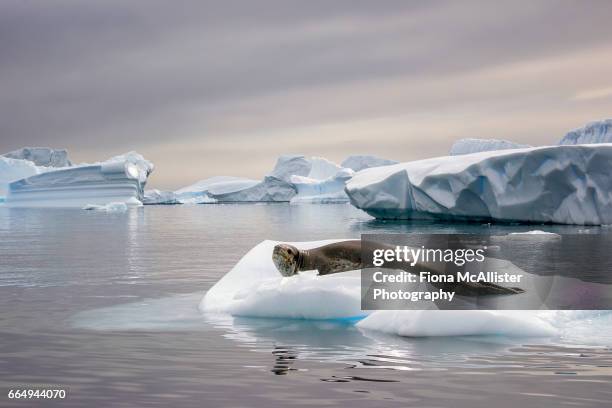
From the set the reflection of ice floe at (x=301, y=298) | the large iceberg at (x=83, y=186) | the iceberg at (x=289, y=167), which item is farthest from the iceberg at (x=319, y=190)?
the reflection of ice floe at (x=301, y=298)

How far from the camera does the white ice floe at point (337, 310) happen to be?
283 inches

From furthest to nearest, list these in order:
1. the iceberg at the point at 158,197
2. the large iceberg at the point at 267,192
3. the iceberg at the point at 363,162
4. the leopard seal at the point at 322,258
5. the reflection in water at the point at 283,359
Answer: the iceberg at the point at 158,197 < the iceberg at the point at 363,162 < the large iceberg at the point at 267,192 < the leopard seal at the point at 322,258 < the reflection in water at the point at 283,359

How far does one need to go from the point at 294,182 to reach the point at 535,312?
72.7 metres

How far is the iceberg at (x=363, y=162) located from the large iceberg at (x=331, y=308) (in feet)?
266

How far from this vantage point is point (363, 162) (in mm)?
91812

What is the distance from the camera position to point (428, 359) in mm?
6086

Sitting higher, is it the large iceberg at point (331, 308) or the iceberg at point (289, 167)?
the iceberg at point (289, 167)

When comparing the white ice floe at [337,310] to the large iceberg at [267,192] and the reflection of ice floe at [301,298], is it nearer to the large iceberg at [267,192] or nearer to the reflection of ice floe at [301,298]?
the reflection of ice floe at [301,298]

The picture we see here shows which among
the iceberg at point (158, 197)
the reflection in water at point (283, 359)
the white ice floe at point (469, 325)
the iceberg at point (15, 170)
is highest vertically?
the iceberg at point (15, 170)

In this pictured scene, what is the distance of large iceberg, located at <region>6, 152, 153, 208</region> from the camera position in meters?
66.1

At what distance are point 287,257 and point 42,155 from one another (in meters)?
101

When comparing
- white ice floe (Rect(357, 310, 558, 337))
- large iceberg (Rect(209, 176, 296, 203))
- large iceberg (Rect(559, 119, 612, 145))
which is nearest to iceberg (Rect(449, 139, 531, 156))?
large iceberg (Rect(559, 119, 612, 145))

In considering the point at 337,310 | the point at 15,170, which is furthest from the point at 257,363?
the point at 15,170

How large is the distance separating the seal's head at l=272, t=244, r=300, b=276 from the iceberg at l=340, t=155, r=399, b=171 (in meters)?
81.6
